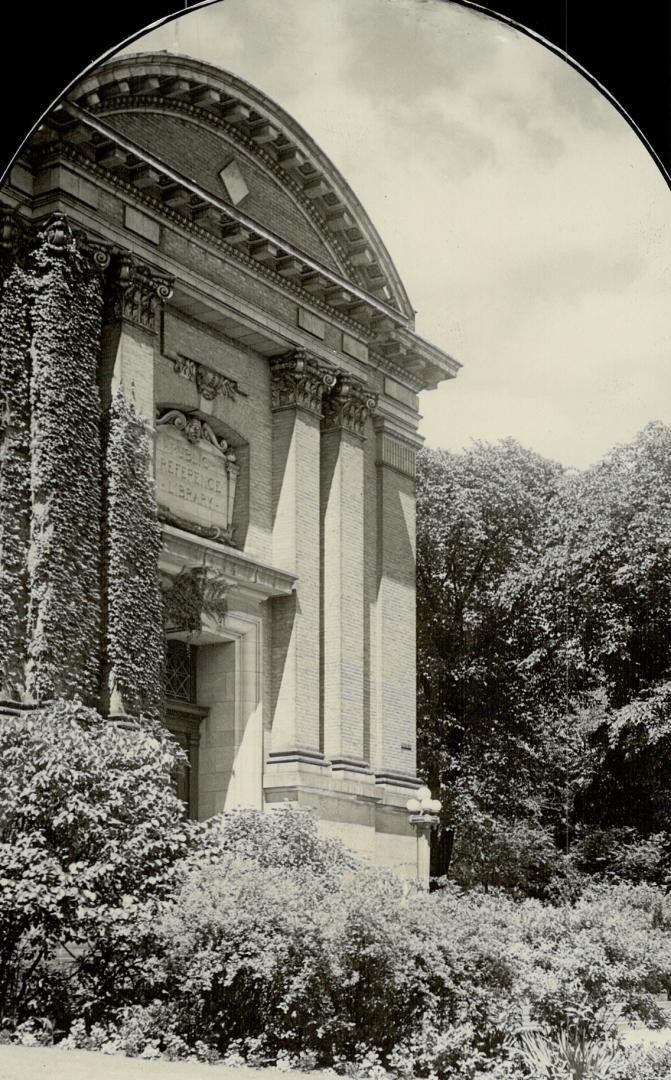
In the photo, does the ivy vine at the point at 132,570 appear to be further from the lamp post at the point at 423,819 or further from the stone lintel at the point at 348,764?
the lamp post at the point at 423,819

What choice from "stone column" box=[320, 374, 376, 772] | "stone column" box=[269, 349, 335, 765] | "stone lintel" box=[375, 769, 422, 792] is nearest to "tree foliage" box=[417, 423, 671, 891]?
"stone lintel" box=[375, 769, 422, 792]

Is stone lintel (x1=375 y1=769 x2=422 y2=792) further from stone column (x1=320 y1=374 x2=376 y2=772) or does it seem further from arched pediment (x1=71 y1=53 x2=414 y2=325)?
arched pediment (x1=71 y1=53 x2=414 y2=325)

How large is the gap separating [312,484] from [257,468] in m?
1.14

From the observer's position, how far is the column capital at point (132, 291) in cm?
2209

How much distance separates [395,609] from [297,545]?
300cm

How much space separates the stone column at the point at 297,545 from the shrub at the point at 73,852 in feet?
23.9

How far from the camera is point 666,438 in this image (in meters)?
26.3

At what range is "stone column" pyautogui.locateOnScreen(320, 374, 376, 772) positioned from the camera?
2586cm

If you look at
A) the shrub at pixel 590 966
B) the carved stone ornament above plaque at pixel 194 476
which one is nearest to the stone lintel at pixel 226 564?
the carved stone ornament above plaque at pixel 194 476

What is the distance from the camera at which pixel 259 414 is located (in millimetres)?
25891

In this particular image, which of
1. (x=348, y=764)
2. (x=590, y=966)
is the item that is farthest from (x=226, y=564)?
(x=590, y=966)

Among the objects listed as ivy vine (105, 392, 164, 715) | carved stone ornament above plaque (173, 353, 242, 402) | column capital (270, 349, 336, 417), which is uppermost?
column capital (270, 349, 336, 417)

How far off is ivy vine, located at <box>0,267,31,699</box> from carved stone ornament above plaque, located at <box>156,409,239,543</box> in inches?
139

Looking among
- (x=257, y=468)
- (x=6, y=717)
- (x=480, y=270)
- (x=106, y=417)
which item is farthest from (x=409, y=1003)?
(x=257, y=468)
